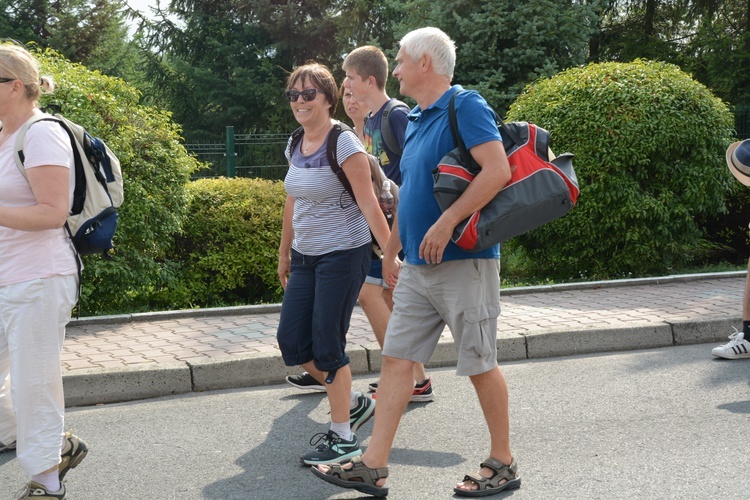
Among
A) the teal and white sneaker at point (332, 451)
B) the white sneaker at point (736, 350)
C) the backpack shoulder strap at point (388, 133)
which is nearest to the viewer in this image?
the teal and white sneaker at point (332, 451)

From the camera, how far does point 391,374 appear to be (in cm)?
393

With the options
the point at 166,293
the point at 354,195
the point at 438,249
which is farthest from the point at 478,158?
the point at 166,293

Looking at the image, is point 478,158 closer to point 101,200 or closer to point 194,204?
point 101,200

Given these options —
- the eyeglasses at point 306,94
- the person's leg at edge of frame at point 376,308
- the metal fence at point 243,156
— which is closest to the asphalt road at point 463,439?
the person's leg at edge of frame at point 376,308

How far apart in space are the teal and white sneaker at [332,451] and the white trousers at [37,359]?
3.98 ft

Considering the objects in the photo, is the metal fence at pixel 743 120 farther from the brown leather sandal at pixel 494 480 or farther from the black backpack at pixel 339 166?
the brown leather sandal at pixel 494 480

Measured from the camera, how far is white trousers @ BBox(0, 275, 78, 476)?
3.66 meters

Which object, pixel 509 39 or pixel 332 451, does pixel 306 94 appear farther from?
pixel 509 39

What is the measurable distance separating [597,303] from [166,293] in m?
4.17

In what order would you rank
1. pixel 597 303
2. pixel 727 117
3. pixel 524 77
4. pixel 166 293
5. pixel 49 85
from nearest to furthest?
1. pixel 49 85
2. pixel 597 303
3. pixel 166 293
4. pixel 727 117
5. pixel 524 77

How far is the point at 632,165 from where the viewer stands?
10.0 meters

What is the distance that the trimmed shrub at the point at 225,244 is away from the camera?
9.17 m

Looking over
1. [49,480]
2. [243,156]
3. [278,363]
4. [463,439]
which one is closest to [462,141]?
[463,439]

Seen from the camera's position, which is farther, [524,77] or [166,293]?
[524,77]
